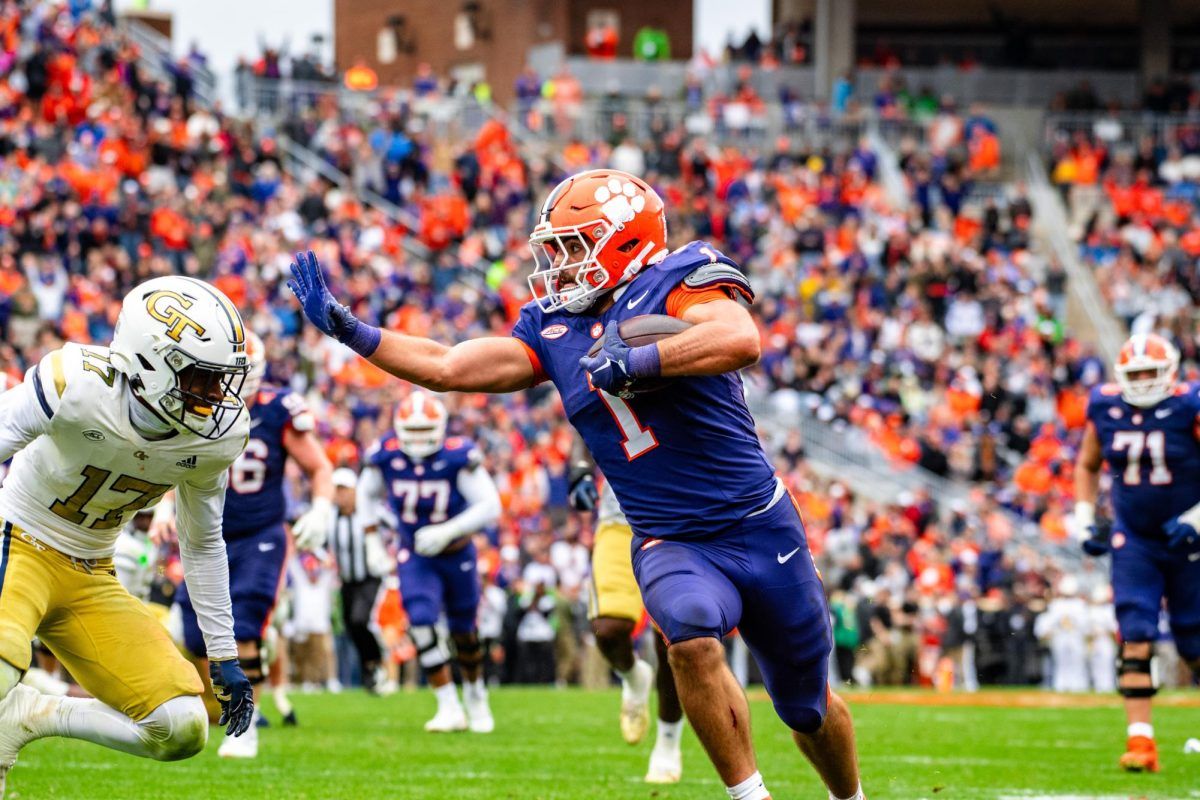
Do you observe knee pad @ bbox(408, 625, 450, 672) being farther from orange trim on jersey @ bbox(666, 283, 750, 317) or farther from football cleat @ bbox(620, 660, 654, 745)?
orange trim on jersey @ bbox(666, 283, 750, 317)

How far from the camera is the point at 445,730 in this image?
1057cm

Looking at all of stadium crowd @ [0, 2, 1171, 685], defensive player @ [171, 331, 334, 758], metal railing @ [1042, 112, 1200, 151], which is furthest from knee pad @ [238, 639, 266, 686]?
metal railing @ [1042, 112, 1200, 151]

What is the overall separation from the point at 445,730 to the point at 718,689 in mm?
5700

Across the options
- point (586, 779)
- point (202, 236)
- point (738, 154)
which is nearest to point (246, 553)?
point (586, 779)

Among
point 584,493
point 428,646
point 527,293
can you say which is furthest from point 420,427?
point 527,293

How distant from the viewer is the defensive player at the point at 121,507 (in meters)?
5.43

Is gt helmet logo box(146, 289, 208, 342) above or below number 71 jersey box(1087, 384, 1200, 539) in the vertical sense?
above

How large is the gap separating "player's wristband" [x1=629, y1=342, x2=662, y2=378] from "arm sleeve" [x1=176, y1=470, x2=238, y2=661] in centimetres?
157

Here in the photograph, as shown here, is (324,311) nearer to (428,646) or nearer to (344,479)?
(344,479)

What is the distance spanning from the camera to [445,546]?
10570 millimetres

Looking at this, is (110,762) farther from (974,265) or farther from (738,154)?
(738,154)

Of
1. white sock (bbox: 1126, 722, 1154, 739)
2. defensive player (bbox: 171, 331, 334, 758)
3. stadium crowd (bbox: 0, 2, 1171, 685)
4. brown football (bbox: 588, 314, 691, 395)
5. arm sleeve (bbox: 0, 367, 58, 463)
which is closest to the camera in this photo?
brown football (bbox: 588, 314, 691, 395)

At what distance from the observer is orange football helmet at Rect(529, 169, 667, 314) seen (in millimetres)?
5520

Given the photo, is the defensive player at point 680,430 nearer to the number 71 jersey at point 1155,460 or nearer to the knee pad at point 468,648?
the number 71 jersey at point 1155,460
